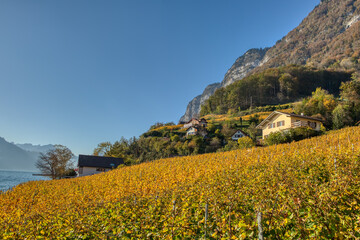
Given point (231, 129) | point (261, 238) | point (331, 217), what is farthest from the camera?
point (231, 129)

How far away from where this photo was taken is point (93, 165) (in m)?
40.2

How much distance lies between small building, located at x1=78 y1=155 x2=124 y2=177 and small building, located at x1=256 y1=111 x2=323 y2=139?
3115 centimetres

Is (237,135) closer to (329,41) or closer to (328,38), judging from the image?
(329,41)

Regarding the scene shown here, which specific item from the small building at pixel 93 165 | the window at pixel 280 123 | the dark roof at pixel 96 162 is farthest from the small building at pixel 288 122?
the small building at pixel 93 165

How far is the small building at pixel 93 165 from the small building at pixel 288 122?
1226 inches

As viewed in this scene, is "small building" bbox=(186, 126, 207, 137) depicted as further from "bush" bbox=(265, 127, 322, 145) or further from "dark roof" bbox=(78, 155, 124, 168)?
"bush" bbox=(265, 127, 322, 145)

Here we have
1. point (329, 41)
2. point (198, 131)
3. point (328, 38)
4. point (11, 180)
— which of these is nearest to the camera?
point (11, 180)

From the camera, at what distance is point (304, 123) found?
3100 cm

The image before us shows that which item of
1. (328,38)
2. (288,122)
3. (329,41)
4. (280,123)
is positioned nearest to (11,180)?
(280,123)

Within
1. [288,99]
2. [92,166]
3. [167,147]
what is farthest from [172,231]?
[288,99]

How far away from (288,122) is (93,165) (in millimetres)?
36853

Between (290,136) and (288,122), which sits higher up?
(288,122)

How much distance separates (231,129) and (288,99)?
44.5 m

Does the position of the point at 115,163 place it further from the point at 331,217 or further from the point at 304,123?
the point at 331,217
